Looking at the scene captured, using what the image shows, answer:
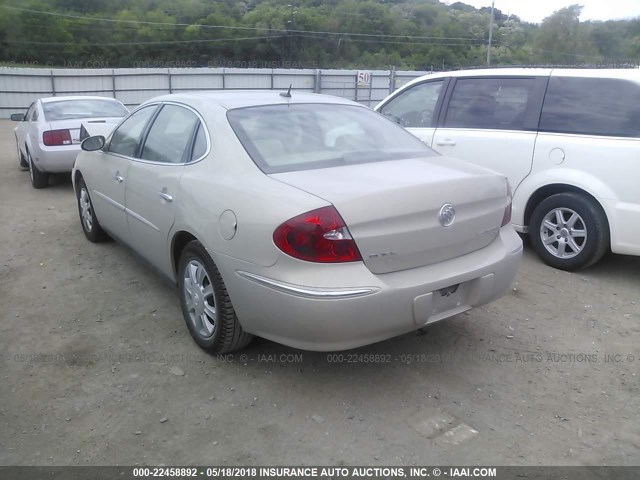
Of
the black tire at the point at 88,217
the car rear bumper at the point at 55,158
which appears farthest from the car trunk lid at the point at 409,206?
the car rear bumper at the point at 55,158

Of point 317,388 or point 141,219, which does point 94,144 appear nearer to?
point 141,219

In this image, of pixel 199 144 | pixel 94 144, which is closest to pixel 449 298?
pixel 199 144

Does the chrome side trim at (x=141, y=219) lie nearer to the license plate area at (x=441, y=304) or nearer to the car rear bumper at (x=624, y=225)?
the license plate area at (x=441, y=304)

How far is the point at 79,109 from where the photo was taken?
28.9ft

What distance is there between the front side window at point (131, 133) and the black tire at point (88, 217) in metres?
0.87

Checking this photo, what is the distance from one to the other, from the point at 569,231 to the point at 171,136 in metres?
3.46

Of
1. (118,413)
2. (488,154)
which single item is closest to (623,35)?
(488,154)

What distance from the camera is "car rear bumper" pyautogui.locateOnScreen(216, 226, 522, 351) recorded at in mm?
2674

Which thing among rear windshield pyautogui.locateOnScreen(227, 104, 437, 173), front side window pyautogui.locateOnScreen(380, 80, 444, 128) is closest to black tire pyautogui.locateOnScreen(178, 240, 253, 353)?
rear windshield pyautogui.locateOnScreen(227, 104, 437, 173)

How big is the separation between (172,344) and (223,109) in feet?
5.06

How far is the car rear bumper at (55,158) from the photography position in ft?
26.3

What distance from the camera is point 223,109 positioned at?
3570 millimetres

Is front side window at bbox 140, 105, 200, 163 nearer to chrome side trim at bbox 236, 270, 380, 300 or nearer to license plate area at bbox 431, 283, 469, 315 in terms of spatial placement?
chrome side trim at bbox 236, 270, 380, 300

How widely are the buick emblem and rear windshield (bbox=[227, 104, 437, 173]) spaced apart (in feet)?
2.06
